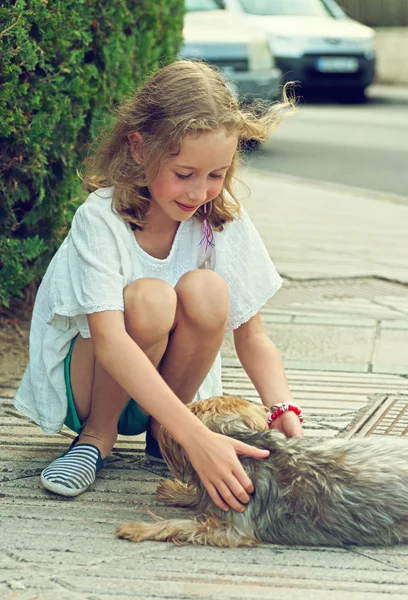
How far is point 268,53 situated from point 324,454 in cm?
1091

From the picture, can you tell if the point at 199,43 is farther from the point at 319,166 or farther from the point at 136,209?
the point at 136,209

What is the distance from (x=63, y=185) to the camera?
15.3 feet

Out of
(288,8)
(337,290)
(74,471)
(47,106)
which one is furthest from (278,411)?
(288,8)

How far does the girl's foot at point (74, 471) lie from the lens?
10.3 feet

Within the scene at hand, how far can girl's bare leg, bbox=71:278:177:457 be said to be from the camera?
10.4ft

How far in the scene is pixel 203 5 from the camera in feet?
46.4

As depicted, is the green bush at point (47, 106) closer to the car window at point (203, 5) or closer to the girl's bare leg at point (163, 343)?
the girl's bare leg at point (163, 343)

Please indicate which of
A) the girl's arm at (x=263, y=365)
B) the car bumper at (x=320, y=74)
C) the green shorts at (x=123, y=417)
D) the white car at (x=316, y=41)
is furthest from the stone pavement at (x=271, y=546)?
the car bumper at (x=320, y=74)

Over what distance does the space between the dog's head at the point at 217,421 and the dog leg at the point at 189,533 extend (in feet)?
0.53

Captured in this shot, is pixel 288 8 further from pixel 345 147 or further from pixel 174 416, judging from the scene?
pixel 174 416

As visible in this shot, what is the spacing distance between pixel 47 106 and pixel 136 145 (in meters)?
1.19

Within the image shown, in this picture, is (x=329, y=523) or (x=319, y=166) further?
(x=319, y=166)

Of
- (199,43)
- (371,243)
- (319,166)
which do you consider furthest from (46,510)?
(199,43)

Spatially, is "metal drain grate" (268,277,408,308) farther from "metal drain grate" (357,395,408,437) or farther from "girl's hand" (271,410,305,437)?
"girl's hand" (271,410,305,437)
